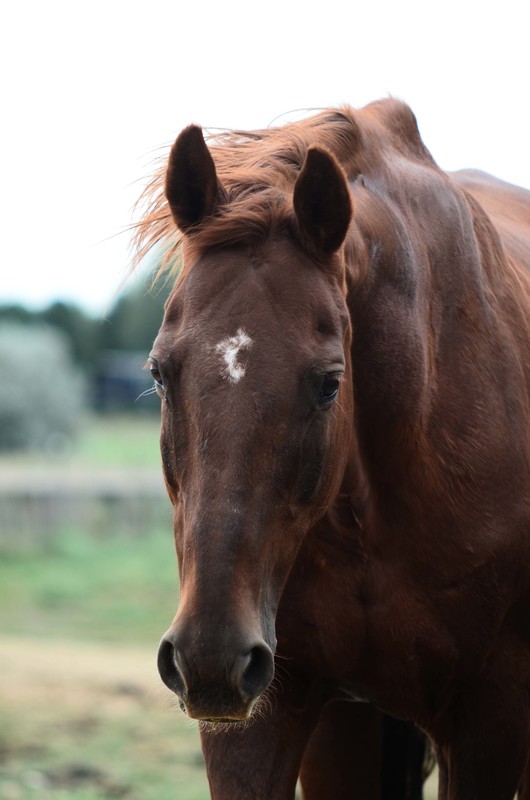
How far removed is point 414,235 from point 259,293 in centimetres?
72

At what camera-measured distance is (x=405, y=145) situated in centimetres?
333

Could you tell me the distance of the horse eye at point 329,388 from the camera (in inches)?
96.3

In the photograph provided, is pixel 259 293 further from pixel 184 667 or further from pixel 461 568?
pixel 461 568

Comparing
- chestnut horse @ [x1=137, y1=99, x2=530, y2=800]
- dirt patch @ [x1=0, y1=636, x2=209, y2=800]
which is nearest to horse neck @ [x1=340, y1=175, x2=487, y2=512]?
chestnut horse @ [x1=137, y1=99, x2=530, y2=800]

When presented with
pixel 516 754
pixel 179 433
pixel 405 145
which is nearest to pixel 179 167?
pixel 179 433

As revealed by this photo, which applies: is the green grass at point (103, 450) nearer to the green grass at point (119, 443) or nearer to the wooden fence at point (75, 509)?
the green grass at point (119, 443)

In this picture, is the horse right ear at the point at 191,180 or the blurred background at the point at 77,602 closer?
the horse right ear at the point at 191,180

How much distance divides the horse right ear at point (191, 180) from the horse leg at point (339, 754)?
1744mm

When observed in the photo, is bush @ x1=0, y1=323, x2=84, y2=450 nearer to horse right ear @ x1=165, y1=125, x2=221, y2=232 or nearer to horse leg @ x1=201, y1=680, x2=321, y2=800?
horse leg @ x1=201, y1=680, x2=321, y2=800

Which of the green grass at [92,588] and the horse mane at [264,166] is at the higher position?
the horse mane at [264,166]

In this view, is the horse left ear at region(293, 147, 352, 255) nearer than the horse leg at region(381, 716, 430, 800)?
Yes

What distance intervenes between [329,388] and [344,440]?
0.23 metres

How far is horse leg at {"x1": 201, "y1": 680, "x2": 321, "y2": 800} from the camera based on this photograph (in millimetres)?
2969

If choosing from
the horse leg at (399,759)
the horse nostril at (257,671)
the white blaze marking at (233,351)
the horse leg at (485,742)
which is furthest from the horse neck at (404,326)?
the horse leg at (399,759)
